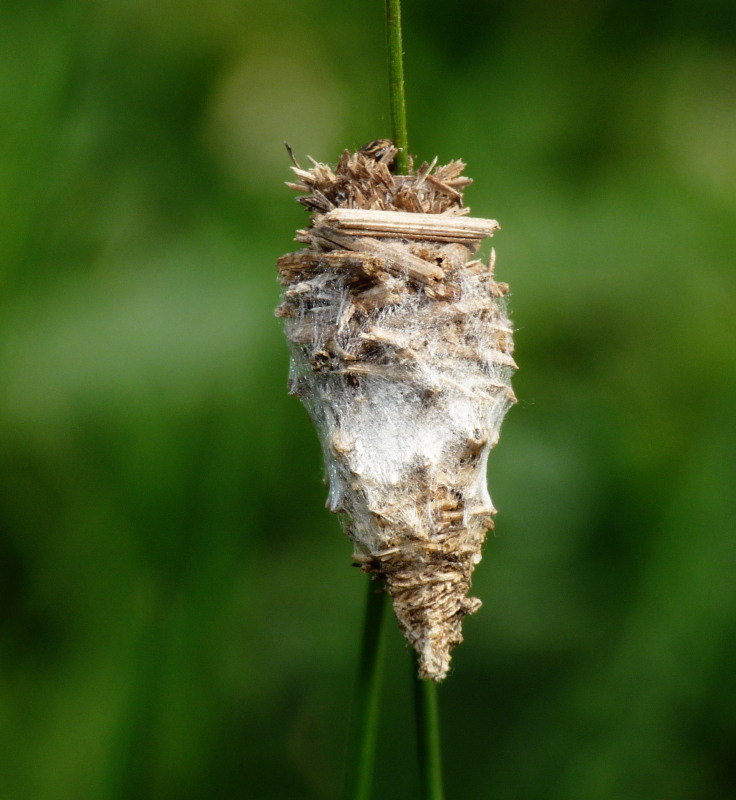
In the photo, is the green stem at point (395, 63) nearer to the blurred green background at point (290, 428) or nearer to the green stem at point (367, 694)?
the green stem at point (367, 694)

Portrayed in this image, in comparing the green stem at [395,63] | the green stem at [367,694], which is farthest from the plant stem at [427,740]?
the green stem at [395,63]

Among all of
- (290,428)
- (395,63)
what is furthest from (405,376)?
(290,428)

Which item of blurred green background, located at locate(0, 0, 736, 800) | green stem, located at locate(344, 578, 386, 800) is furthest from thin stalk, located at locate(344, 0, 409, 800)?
blurred green background, located at locate(0, 0, 736, 800)

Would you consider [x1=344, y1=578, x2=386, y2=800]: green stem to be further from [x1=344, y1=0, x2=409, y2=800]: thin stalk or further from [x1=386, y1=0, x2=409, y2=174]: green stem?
[x1=386, y1=0, x2=409, y2=174]: green stem

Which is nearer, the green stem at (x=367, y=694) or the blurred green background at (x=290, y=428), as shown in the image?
the green stem at (x=367, y=694)

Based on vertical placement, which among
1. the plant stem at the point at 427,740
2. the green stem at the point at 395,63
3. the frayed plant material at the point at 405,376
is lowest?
the plant stem at the point at 427,740

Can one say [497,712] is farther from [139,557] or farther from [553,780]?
[139,557]
